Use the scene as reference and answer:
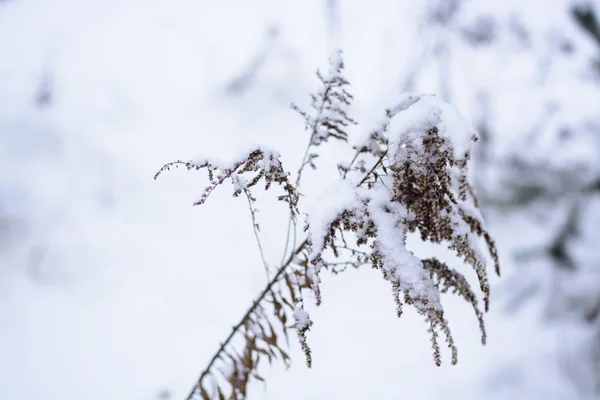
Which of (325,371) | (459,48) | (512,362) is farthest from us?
(459,48)

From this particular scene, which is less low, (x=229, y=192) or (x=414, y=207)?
(x=229, y=192)

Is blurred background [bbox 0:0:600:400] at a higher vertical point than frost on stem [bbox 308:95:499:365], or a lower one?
higher

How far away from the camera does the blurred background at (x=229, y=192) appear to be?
3.18 meters

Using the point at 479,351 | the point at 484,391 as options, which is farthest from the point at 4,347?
the point at 479,351

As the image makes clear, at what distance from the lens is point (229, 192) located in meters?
4.52

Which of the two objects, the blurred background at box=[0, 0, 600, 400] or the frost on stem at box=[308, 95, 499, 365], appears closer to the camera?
the frost on stem at box=[308, 95, 499, 365]

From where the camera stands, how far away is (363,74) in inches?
278

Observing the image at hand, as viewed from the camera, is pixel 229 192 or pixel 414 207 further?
pixel 229 192

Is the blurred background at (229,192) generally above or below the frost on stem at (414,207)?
above

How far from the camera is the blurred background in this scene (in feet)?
10.4

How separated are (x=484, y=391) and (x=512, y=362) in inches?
19.5

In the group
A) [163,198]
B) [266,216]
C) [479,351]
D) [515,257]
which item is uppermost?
[163,198]

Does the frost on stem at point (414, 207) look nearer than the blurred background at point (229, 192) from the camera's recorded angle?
Yes

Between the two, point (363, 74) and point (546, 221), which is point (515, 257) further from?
point (363, 74)
